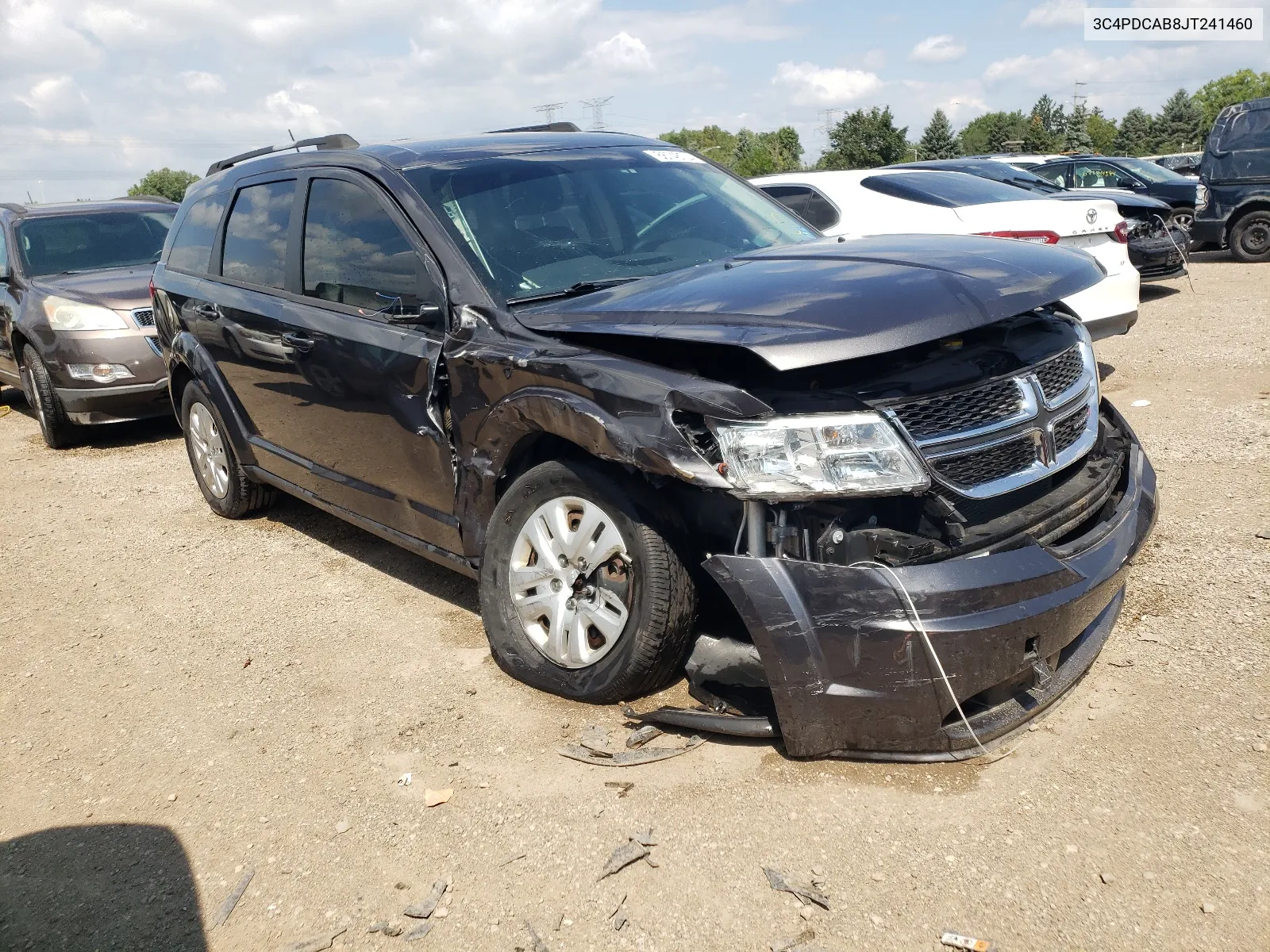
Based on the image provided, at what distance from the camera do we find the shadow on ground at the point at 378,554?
15.7ft

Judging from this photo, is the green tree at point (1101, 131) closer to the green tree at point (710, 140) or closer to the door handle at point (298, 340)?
the green tree at point (710, 140)

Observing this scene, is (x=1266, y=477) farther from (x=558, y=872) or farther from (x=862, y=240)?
(x=558, y=872)

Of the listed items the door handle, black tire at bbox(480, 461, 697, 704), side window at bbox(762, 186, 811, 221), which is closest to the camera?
black tire at bbox(480, 461, 697, 704)

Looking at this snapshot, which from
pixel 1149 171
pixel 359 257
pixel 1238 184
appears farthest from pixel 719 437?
pixel 1149 171

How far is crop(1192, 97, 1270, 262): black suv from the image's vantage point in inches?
549

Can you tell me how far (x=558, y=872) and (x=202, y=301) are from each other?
Answer: 3935 mm

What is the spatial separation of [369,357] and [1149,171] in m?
15.8

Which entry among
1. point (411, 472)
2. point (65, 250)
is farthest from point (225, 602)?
point (65, 250)

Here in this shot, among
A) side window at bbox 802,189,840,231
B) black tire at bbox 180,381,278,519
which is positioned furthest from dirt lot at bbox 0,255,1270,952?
side window at bbox 802,189,840,231

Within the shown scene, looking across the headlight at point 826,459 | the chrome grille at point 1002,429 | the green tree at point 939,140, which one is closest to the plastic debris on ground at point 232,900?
the headlight at point 826,459

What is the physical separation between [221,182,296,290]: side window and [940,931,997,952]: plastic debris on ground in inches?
147

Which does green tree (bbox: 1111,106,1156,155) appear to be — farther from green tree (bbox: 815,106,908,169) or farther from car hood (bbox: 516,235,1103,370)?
car hood (bbox: 516,235,1103,370)

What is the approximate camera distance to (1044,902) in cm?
244

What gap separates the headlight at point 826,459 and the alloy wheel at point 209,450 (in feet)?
12.9
